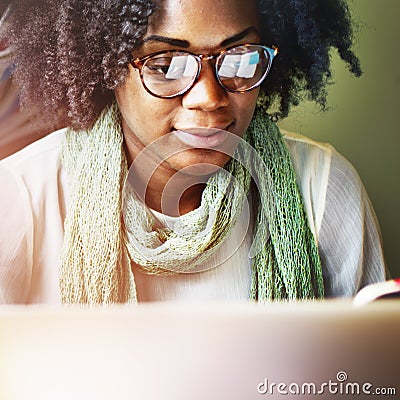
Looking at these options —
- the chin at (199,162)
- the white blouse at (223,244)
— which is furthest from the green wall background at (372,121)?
the chin at (199,162)

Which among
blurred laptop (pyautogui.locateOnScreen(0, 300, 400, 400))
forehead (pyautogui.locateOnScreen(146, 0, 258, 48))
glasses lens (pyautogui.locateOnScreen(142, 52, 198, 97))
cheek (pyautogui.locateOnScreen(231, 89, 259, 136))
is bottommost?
blurred laptop (pyautogui.locateOnScreen(0, 300, 400, 400))

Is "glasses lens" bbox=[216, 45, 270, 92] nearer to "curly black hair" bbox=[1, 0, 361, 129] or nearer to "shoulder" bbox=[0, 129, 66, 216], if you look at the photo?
"curly black hair" bbox=[1, 0, 361, 129]

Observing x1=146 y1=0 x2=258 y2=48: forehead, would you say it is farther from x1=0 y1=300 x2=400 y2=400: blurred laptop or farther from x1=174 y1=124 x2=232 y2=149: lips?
x1=0 y1=300 x2=400 y2=400: blurred laptop

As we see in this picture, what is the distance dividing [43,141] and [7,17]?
8.7 inches

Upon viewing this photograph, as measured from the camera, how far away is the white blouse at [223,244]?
1318 millimetres

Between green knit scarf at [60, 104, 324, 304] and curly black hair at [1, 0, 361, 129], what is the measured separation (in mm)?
59

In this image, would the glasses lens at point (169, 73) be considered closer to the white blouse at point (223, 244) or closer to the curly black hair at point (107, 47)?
the curly black hair at point (107, 47)

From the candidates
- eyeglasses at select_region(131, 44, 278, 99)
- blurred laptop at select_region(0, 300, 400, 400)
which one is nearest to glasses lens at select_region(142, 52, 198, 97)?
eyeglasses at select_region(131, 44, 278, 99)

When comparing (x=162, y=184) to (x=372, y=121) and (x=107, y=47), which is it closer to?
(x=107, y=47)

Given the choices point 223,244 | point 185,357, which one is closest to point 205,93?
point 223,244

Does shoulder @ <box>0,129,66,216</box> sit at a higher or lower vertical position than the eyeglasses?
lower

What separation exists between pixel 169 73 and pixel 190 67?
0.04m

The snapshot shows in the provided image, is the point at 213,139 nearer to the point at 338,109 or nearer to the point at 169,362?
the point at 338,109

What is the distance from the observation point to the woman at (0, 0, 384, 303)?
4.19 feet
